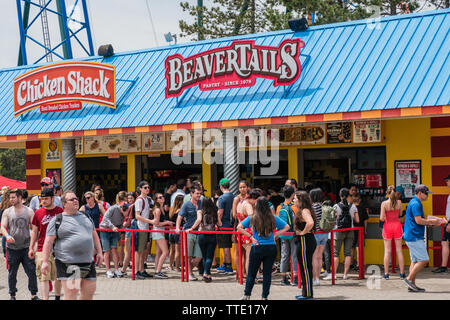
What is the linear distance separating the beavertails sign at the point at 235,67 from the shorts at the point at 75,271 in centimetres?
817

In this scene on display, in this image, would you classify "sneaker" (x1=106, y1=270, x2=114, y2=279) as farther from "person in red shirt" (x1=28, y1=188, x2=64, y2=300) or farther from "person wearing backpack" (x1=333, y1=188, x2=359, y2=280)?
"person wearing backpack" (x1=333, y1=188, x2=359, y2=280)

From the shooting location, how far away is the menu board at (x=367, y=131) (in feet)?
50.2

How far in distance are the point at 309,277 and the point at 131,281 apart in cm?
439

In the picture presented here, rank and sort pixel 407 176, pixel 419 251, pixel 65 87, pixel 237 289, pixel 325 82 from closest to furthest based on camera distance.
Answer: pixel 419 251
pixel 237 289
pixel 325 82
pixel 407 176
pixel 65 87

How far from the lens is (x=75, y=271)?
326 inches

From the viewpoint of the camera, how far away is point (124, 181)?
813 inches

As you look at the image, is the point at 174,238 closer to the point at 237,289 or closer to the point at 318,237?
the point at 237,289

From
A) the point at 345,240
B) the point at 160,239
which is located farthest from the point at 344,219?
the point at 160,239

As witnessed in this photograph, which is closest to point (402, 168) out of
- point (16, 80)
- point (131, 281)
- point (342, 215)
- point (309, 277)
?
point (342, 215)

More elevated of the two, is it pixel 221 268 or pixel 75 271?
pixel 75 271

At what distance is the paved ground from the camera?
36.9 feet

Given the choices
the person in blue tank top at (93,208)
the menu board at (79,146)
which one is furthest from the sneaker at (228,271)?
the menu board at (79,146)

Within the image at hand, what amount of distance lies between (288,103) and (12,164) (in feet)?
163
